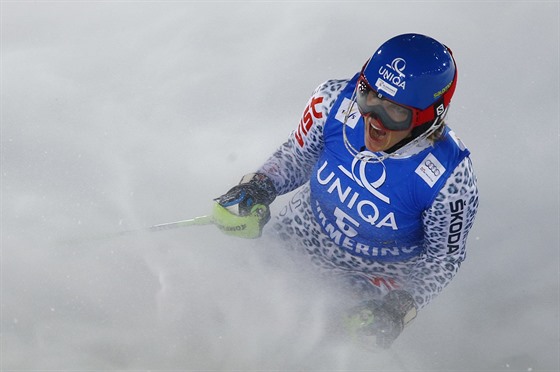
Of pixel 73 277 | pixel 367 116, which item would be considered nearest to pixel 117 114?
pixel 73 277

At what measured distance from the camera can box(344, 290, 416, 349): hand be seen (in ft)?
12.6

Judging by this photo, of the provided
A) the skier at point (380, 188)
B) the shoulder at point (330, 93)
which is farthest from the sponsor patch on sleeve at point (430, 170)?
the shoulder at point (330, 93)

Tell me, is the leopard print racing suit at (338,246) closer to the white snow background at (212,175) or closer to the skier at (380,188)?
the skier at (380,188)

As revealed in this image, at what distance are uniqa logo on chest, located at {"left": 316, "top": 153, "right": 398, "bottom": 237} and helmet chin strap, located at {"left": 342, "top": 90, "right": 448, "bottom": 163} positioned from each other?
0.04m

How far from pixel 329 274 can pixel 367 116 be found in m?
1.08

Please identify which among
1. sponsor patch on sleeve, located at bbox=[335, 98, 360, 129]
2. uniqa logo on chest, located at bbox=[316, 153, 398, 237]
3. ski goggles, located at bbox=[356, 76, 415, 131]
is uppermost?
ski goggles, located at bbox=[356, 76, 415, 131]

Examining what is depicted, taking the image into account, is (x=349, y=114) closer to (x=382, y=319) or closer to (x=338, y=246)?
(x=338, y=246)

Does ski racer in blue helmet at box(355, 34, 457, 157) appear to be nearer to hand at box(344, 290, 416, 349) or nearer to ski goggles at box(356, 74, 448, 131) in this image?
ski goggles at box(356, 74, 448, 131)

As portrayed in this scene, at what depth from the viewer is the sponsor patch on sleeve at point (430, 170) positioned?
3.65 meters

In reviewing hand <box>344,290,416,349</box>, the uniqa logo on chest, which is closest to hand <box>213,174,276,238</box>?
the uniqa logo on chest

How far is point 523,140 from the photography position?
655 cm

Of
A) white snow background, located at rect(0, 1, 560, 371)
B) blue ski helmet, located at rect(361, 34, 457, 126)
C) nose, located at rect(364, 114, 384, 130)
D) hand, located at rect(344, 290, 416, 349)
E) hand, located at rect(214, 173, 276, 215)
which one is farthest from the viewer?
white snow background, located at rect(0, 1, 560, 371)

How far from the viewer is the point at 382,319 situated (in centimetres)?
385

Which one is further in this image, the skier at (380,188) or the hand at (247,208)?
the hand at (247,208)
